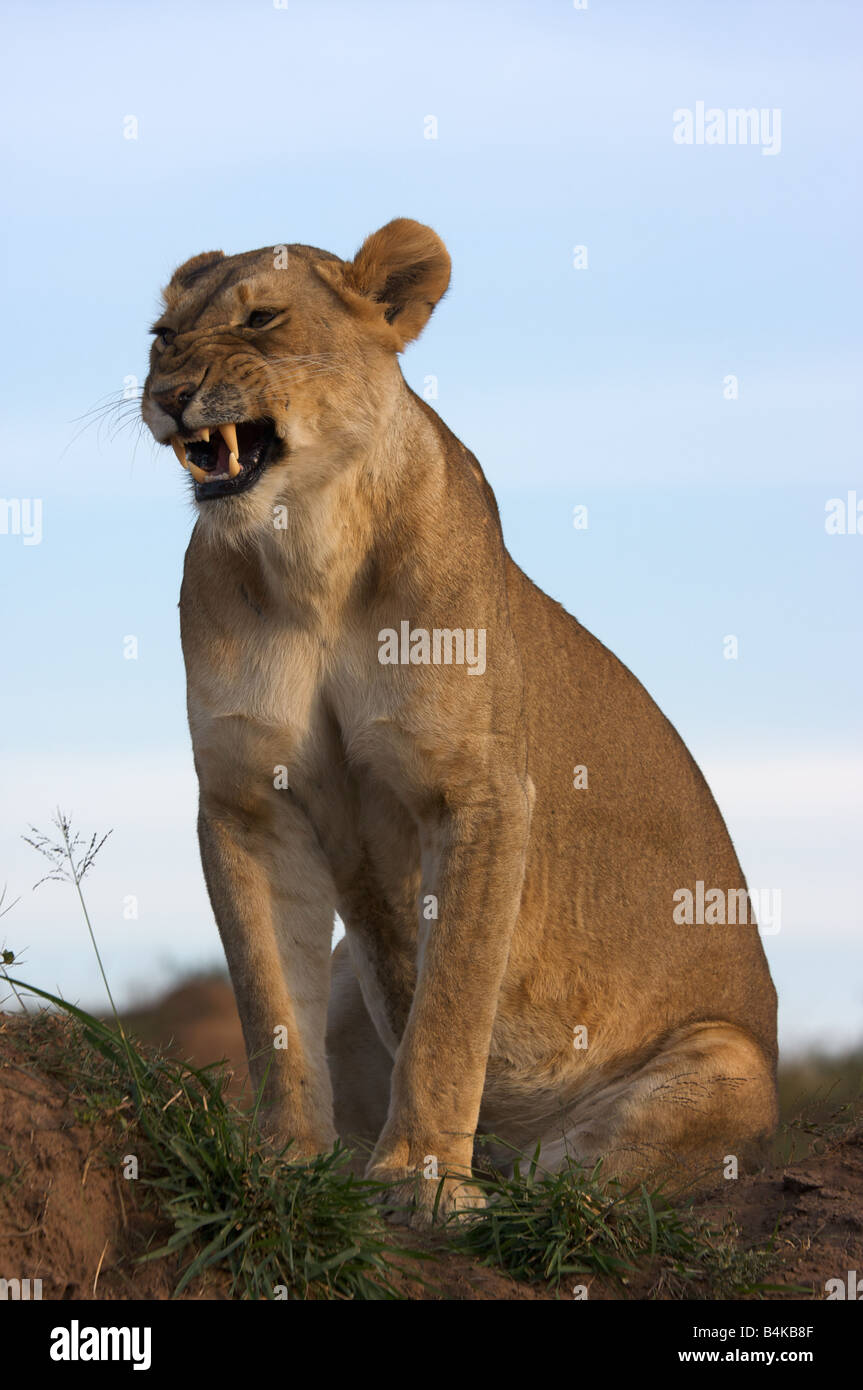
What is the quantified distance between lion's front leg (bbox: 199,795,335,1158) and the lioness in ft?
0.03

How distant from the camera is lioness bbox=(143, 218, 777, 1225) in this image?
6090 mm

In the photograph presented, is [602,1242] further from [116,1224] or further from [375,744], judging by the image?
[375,744]

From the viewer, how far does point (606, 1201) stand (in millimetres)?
5797

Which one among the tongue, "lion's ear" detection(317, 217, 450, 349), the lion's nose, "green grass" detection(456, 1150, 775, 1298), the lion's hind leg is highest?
"lion's ear" detection(317, 217, 450, 349)

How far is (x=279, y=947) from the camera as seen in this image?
645 centimetres

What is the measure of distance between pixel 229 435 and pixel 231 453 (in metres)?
0.07

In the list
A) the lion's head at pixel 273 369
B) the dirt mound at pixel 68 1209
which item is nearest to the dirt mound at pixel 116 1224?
the dirt mound at pixel 68 1209

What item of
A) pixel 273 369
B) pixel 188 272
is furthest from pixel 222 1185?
pixel 188 272

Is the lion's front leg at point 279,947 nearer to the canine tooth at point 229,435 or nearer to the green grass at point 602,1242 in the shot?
the green grass at point 602,1242

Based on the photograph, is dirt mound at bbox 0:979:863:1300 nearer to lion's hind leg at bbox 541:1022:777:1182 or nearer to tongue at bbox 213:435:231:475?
lion's hind leg at bbox 541:1022:777:1182

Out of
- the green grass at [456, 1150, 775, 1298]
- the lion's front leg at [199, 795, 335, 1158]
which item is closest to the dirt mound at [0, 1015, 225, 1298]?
the green grass at [456, 1150, 775, 1298]

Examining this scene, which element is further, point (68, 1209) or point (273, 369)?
point (273, 369)
